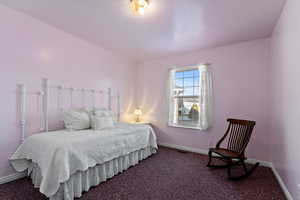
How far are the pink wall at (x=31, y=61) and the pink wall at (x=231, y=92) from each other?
1980 mm

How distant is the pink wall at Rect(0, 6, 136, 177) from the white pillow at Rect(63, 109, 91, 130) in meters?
0.64

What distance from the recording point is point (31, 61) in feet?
7.54

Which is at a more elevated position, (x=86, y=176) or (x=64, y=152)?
(x=64, y=152)

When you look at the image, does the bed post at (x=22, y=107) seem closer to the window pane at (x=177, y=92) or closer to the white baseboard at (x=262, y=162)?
the white baseboard at (x=262, y=162)

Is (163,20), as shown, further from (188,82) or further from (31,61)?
(31,61)

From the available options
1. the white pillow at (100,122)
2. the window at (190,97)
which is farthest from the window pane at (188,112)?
the white pillow at (100,122)

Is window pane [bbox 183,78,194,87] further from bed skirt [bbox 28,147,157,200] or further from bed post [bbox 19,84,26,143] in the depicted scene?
bed post [bbox 19,84,26,143]

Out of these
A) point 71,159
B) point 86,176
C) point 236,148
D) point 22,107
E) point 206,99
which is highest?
point 206,99

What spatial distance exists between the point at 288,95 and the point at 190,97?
6.75 feet

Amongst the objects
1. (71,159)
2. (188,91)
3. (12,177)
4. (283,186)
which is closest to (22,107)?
(12,177)

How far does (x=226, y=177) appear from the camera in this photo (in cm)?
230

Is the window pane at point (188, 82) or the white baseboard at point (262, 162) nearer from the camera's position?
the white baseboard at point (262, 162)

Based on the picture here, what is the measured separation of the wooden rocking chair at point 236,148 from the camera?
228cm

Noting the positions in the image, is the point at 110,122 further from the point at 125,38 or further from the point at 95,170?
the point at 125,38
